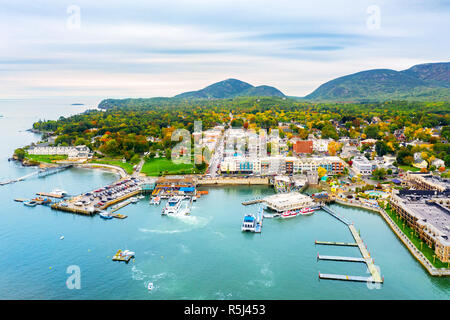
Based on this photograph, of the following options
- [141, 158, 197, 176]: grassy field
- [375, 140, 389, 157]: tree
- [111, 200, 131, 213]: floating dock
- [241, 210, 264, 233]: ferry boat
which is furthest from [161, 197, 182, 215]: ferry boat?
[375, 140, 389, 157]: tree

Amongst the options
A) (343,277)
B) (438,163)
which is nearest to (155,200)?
(343,277)

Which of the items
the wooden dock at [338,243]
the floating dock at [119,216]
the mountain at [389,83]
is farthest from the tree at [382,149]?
the mountain at [389,83]

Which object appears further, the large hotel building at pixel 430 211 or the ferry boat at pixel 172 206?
the ferry boat at pixel 172 206

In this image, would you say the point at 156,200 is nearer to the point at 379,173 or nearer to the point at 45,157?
the point at 379,173

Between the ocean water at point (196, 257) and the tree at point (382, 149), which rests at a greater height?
the tree at point (382, 149)

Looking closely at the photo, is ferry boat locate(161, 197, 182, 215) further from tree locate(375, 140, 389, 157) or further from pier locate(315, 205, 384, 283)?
tree locate(375, 140, 389, 157)

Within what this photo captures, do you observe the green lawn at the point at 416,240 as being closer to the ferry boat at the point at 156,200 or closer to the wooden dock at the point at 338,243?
the wooden dock at the point at 338,243

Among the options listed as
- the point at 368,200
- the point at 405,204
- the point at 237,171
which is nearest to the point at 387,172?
the point at 368,200
